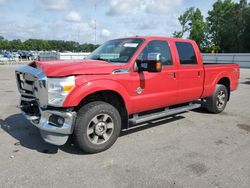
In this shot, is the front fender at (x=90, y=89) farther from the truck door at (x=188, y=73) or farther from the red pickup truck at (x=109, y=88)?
the truck door at (x=188, y=73)

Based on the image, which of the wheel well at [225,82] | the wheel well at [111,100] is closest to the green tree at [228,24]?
the wheel well at [225,82]

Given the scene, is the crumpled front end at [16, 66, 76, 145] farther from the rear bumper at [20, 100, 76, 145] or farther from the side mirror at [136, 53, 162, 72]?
the side mirror at [136, 53, 162, 72]

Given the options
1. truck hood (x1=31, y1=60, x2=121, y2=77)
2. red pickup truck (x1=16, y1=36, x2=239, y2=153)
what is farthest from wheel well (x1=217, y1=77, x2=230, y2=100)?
truck hood (x1=31, y1=60, x2=121, y2=77)

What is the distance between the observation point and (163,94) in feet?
17.9

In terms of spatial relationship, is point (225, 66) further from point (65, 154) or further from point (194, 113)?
point (65, 154)

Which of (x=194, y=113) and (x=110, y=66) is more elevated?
(x=110, y=66)

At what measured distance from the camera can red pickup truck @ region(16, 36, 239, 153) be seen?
411cm

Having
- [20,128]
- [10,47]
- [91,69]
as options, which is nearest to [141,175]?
[91,69]

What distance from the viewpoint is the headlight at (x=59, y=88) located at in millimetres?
4020

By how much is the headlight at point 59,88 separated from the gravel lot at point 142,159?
95cm

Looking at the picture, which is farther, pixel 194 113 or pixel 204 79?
pixel 194 113

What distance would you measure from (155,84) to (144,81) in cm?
31

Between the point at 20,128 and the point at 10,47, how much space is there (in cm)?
13061

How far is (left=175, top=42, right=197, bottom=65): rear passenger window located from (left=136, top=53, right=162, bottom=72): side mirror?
A: 4.03ft
